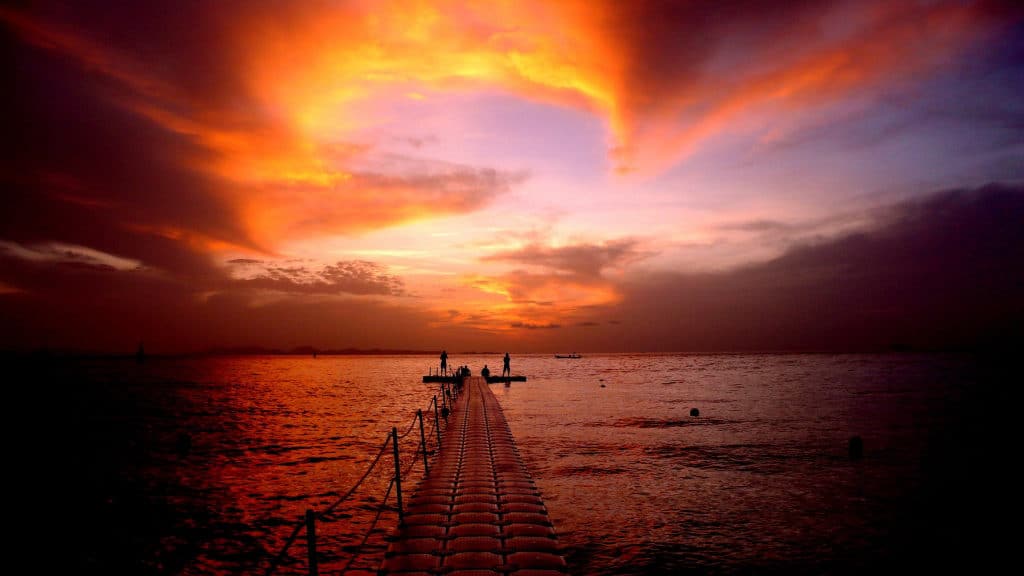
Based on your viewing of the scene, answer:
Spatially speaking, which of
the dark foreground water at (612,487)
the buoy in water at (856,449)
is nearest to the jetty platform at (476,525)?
the dark foreground water at (612,487)

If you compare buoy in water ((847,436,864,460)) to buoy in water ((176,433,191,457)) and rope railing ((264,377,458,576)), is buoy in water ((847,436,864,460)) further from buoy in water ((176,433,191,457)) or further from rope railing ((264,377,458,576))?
buoy in water ((176,433,191,457))

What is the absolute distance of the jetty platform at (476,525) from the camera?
8609 millimetres

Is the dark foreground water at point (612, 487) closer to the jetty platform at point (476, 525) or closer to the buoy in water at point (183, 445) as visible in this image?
the buoy in water at point (183, 445)

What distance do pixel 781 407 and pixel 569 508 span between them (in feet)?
108

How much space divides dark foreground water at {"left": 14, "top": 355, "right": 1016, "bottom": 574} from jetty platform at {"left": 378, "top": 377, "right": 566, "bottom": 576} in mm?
1985

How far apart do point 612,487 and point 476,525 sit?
9.35 m

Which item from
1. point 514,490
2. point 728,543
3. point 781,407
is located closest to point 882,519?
point 728,543

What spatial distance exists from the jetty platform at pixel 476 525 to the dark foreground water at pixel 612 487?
6.51 ft

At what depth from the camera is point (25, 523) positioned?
18391 mm

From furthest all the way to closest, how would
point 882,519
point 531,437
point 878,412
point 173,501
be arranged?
1. point 878,412
2. point 531,437
3. point 173,501
4. point 882,519

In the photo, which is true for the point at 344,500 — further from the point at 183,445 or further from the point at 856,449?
the point at 856,449

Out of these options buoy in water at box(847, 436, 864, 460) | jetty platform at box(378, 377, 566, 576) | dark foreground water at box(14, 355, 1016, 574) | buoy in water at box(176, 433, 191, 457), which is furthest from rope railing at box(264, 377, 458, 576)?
buoy in water at box(847, 436, 864, 460)

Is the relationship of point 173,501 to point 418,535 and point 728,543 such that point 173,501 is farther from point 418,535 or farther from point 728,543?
point 728,543

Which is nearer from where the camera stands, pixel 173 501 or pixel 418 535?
pixel 418 535
